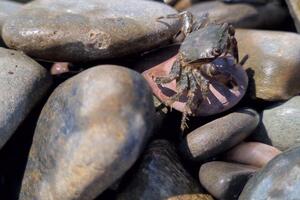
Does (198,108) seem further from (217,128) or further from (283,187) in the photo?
(283,187)

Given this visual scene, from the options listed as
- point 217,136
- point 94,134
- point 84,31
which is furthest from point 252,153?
point 84,31

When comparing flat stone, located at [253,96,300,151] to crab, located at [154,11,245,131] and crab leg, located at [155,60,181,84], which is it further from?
crab leg, located at [155,60,181,84]

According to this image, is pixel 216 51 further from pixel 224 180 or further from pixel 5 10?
pixel 5 10

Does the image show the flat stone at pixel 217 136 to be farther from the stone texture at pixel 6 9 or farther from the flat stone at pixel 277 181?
the stone texture at pixel 6 9

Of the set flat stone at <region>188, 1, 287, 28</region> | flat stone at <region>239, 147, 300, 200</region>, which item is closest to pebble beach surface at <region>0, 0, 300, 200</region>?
flat stone at <region>239, 147, 300, 200</region>

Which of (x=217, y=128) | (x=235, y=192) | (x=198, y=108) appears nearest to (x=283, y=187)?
(x=235, y=192)

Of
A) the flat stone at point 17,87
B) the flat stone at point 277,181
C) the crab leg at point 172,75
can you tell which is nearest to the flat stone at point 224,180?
the flat stone at point 277,181
